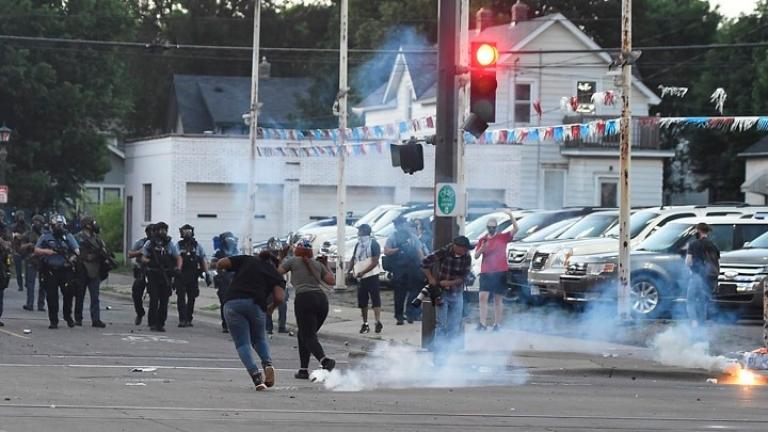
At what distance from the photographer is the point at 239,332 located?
50.1 ft

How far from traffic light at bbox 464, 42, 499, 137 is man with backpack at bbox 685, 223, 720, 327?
4.45 m

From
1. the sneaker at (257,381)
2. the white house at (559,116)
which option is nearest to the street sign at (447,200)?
the sneaker at (257,381)

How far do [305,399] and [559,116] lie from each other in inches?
1396

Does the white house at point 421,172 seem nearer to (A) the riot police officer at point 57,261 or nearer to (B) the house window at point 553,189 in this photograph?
(B) the house window at point 553,189

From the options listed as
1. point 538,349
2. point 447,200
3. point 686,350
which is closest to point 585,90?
point 538,349

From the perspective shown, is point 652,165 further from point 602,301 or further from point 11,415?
point 11,415

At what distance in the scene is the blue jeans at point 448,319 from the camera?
59.4ft

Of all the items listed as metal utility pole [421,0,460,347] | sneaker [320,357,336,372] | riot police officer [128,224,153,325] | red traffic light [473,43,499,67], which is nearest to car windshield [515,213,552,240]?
riot police officer [128,224,153,325]

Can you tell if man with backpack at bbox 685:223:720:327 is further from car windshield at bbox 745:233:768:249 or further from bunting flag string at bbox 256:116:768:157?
bunting flag string at bbox 256:116:768:157

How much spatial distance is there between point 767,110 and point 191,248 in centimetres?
3620

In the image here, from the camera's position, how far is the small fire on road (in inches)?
685

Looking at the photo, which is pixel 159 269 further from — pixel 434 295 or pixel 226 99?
pixel 226 99

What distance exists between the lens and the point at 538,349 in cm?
2038

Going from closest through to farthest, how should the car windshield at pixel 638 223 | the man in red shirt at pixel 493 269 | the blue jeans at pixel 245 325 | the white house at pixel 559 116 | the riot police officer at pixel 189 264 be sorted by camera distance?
the blue jeans at pixel 245 325 < the man in red shirt at pixel 493 269 < the riot police officer at pixel 189 264 < the car windshield at pixel 638 223 < the white house at pixel 559 116
